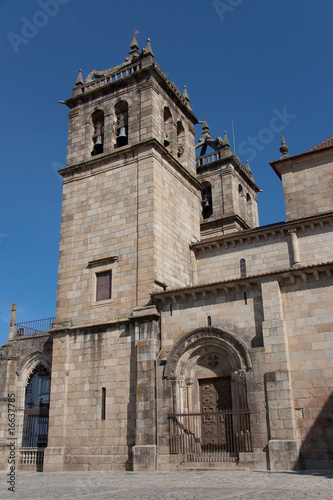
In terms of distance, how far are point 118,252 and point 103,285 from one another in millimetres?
1389

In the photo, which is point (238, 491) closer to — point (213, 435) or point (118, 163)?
point (213, 435)

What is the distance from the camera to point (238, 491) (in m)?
9.55

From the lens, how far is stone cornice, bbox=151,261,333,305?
15.0 metres

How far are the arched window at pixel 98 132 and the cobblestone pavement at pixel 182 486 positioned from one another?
44.2ft

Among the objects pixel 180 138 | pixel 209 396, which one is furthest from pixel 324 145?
pixel 209 396

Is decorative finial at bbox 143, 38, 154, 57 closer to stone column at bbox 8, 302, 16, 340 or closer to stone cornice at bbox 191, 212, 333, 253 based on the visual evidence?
stone cornice at bbox 191, 212, 333, 253

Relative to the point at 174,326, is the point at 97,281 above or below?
above

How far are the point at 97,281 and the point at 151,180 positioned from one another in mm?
4472

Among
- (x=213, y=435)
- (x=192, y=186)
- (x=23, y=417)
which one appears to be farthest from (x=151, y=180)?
(x=23, y=417)

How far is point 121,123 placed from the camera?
21859 mm

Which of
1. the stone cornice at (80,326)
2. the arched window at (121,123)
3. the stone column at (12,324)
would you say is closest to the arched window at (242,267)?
the stone cornice at (80,326)

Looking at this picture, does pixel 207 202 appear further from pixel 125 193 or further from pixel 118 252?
pixel 118 252

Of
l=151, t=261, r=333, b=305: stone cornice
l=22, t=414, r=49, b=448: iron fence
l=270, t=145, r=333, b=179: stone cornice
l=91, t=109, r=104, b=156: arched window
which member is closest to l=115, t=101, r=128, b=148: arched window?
l=91, t=109, r=104, b=156: arched window

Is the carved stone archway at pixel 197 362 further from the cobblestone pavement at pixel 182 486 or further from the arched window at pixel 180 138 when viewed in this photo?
the arched window at pixel 180 138
